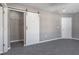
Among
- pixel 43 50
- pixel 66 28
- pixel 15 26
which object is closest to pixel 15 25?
pixel 15 26

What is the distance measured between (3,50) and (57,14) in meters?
5.64

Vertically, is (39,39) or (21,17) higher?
(21,17)

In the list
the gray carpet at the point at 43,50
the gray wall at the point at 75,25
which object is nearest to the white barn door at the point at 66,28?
the gray wall at the point at 75,25

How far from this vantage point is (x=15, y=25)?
7242mm

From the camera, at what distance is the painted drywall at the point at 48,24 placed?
6.41 m

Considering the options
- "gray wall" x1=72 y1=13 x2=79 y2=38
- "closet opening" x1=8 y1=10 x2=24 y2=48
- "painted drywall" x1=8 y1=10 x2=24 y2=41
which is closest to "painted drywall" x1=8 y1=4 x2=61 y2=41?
"gray wall" x1=72 y1=13 x2=79 y2=38

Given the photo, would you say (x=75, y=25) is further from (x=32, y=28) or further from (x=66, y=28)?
(x=32, y=28)

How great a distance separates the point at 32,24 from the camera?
5695 mm

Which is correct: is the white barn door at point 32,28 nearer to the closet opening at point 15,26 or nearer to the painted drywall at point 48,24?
the painted drywall at point 48,24

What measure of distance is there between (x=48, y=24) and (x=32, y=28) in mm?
1855

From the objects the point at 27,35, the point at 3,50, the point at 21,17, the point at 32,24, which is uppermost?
the point at 21,17
